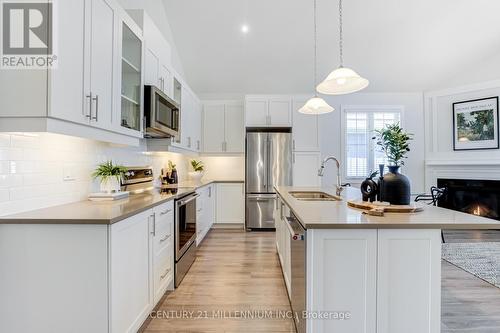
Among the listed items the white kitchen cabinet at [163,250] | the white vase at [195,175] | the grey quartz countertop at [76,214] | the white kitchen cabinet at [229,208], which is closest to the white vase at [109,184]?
the grey quartz countertop at [76,214]

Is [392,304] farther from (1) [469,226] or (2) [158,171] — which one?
(2) [158,171]

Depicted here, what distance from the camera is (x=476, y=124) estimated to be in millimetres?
5395

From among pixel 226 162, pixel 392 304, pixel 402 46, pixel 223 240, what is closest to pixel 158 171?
pixel 223 240

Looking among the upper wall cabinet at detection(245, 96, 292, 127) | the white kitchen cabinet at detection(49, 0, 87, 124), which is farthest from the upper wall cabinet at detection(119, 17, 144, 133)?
the upper wall cabinet at detection(245, 96, 292, 127)

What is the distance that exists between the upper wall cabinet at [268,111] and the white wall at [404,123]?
109 centimetres

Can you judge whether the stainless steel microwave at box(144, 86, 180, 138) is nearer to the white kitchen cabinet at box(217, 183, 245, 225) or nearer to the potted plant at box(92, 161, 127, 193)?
the potted plant at box(92, 161, 127, 193)

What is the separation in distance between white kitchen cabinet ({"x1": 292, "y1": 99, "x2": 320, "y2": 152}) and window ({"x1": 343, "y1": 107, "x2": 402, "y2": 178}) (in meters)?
1.02

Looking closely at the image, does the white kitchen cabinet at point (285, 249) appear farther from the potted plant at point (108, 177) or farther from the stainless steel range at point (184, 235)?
the potted plant at point (108, 177)

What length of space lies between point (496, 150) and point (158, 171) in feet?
19.9

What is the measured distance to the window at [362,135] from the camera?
595 centimetres

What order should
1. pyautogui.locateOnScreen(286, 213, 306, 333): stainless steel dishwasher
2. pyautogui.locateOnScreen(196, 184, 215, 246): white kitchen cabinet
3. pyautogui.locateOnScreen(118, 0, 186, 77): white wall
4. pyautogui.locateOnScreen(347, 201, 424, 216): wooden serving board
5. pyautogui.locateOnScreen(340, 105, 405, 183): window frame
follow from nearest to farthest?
pyautogui.locateOnScreen(286, 213, 306, 333): stainless steel dishwasher → pyautogui.locateOnScreen(347, 201, 424, 216): wooden serving board → pyautogui.locateOnScreen(118, 0, 186, 77): white wall → pyautogui.locateOnScreen(196, 184, 215, 246): white kitchen cabinet → pyautogui.locateOnScreen(340, 105, 405, 183): window frame

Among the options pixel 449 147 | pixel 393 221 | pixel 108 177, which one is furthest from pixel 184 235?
pixel 449 147

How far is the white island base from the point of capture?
4.99 ft

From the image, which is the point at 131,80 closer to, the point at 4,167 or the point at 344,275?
the point at 4,167
